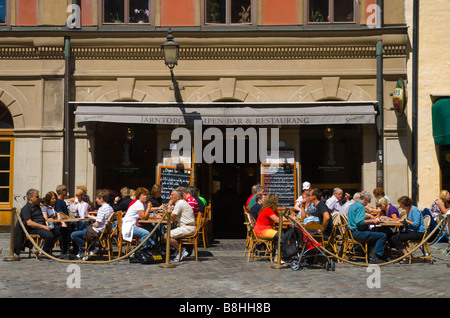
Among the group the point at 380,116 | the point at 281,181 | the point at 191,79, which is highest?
the point at 191,79

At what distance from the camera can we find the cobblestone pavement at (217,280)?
8898 millimetres

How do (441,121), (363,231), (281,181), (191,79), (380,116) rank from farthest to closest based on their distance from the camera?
1. (191,79)
2. (281,181)
3. (380,116)
4. (441,121)
5. (363,231)

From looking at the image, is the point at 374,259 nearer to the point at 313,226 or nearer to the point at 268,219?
the point at 313,226

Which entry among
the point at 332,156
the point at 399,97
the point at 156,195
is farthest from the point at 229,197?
the point at 399,97

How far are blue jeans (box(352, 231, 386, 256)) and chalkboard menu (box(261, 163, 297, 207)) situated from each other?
154 inches

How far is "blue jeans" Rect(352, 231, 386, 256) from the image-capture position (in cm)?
1186

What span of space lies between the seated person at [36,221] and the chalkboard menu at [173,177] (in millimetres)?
3963

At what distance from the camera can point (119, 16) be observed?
16.3 meters

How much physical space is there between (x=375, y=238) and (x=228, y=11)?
7.11 metres

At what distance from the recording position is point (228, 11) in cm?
1619

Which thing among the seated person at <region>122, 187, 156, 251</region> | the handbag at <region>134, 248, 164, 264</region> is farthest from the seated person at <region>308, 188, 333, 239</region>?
the seated person at <region>122, 187, 156, 251</region>

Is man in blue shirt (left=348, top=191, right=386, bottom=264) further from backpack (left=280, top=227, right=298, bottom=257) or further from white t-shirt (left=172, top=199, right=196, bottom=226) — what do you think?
white t-shirt (left=172, top=199, right=196, bottom=226)

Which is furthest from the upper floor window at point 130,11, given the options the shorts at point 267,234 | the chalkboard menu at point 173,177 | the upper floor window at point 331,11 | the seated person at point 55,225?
the shorts at point 267,234
